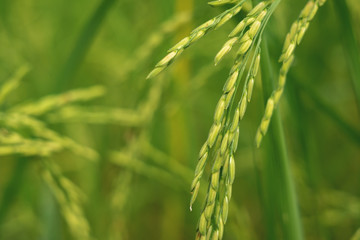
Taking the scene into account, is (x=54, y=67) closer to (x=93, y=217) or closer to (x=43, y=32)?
(x=43, y=32)

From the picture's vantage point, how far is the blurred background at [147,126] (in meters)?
0.94

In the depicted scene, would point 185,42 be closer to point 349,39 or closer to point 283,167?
point 283,167

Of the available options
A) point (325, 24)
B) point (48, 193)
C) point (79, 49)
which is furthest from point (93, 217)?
point (325, 24)

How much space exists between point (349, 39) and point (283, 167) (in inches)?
10.5

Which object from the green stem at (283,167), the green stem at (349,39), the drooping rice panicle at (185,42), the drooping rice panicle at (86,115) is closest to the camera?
the drooping rice panicle at (185,42)

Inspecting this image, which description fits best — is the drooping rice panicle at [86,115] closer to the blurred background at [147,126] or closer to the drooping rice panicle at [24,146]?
the blurred background at [147,126]

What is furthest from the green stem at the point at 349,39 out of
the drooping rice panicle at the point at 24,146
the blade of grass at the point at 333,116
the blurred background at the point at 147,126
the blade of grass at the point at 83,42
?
the drooping rice panicle at the point at 24,146

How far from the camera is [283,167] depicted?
67 cm

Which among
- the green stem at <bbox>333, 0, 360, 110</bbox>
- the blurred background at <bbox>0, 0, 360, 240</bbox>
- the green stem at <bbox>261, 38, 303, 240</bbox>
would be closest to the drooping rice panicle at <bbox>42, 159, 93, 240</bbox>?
the blurred background at <bbox>0, 0, 360, 240</bbox>

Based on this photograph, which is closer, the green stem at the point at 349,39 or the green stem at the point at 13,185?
the green stem at the point at 349,39

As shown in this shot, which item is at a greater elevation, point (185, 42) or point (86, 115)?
point (185, 42)

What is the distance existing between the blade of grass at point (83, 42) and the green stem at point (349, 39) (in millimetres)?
435

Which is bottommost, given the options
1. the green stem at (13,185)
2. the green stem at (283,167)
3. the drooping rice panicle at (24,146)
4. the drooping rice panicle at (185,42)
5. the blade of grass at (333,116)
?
the blade of grass at (333,116)

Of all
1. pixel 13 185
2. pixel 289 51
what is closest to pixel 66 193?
pixel 13 185
